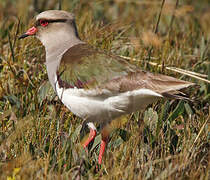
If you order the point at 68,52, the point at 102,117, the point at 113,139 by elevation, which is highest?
the point at 68,52

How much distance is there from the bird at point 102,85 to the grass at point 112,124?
156mm

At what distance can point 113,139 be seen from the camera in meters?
4.41

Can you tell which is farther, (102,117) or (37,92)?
(37,92)

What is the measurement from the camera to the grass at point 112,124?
11.7 ft

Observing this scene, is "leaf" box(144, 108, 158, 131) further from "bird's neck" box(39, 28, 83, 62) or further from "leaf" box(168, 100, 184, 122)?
"bird's neck" box(39, 28, 83, 62)

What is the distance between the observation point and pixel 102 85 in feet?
13.3

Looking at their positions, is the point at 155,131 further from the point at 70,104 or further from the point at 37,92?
the point at 37,92

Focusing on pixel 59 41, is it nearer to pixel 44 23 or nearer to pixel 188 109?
pixel 44 23

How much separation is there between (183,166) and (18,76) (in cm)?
224

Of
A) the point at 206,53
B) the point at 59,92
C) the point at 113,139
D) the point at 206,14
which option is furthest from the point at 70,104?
the point at 206,14

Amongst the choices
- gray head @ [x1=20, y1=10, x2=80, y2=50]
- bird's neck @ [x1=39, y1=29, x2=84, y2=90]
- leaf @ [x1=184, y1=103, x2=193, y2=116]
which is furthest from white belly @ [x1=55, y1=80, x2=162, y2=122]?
leaf @ [x1=184, y1=103, x2=193, y2=116]

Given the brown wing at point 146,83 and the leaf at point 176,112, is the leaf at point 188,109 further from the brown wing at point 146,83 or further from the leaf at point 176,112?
the brown wing at point 146,83

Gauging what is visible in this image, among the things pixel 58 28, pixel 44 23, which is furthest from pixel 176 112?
pixel 44 23

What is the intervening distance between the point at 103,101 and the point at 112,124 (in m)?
0.23
